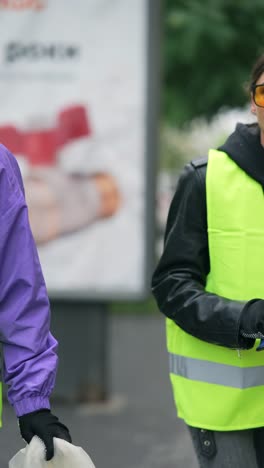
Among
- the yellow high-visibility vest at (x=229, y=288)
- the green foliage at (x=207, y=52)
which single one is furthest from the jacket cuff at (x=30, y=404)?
the green foliage at (x=207, y=52)

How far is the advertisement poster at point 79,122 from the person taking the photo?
24.5ft

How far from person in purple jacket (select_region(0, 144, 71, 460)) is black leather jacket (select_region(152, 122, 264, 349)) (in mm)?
616

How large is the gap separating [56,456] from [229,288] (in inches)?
35.7

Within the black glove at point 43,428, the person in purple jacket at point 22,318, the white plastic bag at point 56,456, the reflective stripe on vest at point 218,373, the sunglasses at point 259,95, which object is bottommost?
the reflective stripe on vest at point 218,373

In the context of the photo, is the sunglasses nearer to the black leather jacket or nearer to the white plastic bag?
the black leather jacket

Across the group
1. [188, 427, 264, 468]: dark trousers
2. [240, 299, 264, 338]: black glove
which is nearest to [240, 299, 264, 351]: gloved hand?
[240, 299, 264, 338]: black glove

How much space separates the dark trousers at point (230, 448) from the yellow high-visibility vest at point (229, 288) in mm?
32

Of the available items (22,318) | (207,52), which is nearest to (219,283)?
(22,318)

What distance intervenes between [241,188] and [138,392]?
5209 millimetres

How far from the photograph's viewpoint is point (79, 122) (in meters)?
7.49

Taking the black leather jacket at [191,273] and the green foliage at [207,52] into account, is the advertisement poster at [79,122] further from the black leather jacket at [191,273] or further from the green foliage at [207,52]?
the black leather jacket at [191,273]

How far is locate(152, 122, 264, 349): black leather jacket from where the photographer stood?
3.40m

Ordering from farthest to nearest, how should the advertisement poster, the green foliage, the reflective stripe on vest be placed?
the green foliage < the advertisement poster < the reflective stripe on vest

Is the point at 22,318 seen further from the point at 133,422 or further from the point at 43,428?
the point at 133,422
